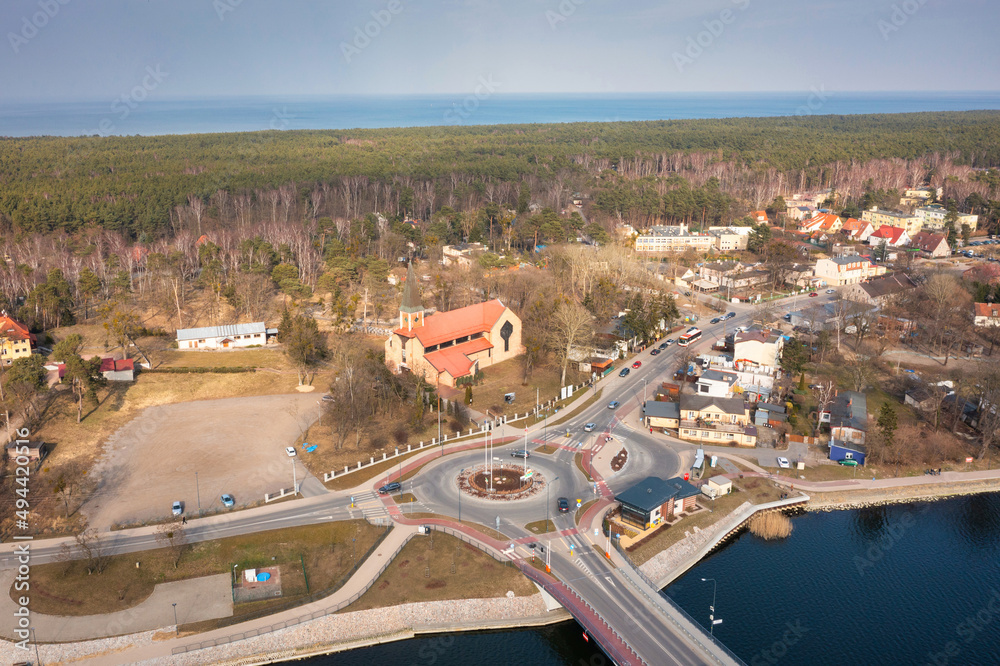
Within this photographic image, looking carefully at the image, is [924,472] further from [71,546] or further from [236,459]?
[71,546]

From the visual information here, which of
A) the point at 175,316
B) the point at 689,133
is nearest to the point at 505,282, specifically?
the point at 175,316

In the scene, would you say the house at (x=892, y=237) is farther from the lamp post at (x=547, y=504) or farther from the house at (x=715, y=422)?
the lamp post at (x=547, y=504)

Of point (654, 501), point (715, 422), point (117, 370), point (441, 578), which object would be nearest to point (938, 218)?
point (715, 422)

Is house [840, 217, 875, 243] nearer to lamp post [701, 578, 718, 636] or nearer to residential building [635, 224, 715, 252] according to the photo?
residential building [635, 224, 715, 252]

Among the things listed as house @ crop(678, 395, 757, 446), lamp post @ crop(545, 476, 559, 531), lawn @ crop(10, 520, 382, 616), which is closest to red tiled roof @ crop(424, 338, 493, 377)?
lamp post @ crop(545, 476, 559, 531)

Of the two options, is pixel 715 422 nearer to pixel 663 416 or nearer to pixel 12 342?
pixel 663 416

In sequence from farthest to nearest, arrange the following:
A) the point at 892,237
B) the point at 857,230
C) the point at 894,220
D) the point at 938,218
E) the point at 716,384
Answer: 1. the point at 938,218
2. the point at 894,220
3. the point at 857,230
4. the point at 892,237
5. the point at 716,384
